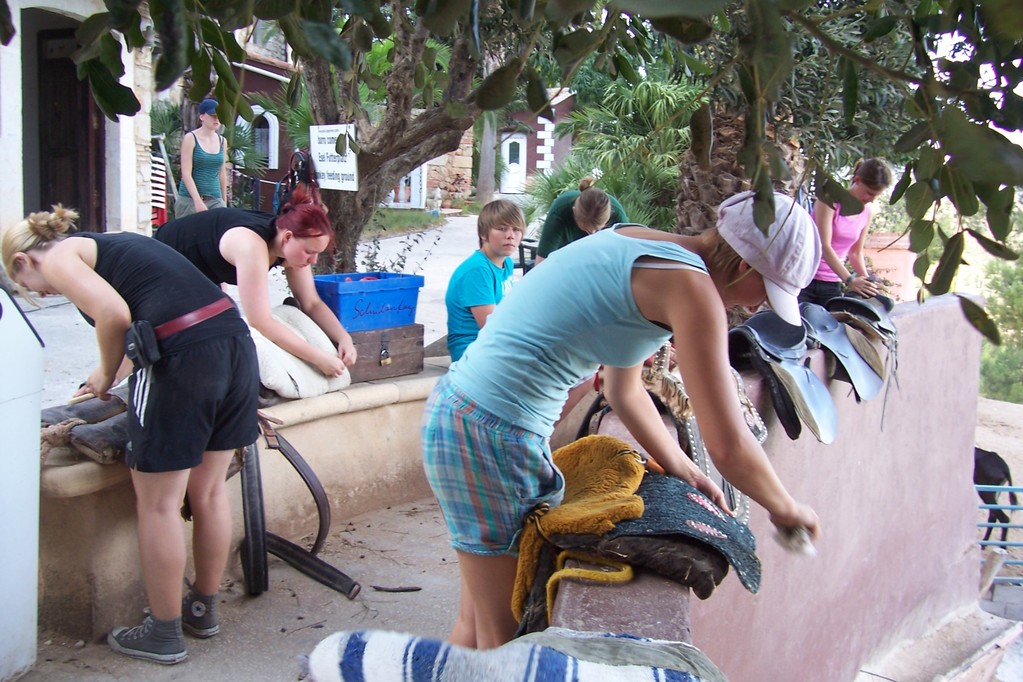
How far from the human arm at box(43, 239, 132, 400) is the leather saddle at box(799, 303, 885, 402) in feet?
8.41

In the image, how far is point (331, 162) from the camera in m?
5.61

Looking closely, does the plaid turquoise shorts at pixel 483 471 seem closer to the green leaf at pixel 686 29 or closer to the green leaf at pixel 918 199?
the green leaf at pixel 918 199

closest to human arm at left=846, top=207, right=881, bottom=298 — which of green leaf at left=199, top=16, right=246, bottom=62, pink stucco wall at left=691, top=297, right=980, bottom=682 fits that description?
pink stucco wall at left=691, top=297, right=980, bottom=682

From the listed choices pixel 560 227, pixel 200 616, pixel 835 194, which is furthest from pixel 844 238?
pixel 835 194

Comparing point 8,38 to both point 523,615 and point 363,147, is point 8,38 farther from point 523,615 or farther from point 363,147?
point 363,147

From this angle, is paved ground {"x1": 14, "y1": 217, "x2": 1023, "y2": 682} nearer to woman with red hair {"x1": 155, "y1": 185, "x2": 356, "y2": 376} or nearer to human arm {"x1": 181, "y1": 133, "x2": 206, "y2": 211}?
woman with red hair {"x1": 155, "y1": 185, "x2": 356, "y2": 376}

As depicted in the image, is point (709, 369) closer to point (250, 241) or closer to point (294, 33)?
point (294, 33)

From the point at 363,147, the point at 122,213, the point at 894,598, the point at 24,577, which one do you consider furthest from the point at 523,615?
the point at 122,213

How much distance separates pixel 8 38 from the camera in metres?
1.39

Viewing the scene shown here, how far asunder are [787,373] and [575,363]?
1.46 metres

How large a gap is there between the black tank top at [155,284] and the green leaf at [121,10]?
7.67 ft

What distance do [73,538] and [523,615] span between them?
2351 millimetres

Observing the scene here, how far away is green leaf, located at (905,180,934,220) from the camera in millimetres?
1512

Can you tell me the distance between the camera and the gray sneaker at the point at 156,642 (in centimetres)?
363
